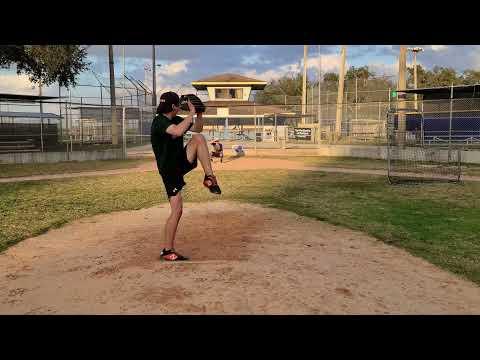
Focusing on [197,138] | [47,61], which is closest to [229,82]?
[47,61]

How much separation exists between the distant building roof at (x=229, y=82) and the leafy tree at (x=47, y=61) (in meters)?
28.3

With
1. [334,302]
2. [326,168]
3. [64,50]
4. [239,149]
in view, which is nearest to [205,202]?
[334,302]

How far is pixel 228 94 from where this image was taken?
Answer: 180 ft

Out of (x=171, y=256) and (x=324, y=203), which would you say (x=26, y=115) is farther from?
(x=171, y=256)

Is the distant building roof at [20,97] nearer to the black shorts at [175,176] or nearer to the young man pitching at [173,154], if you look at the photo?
the young man pitching at [173,154]

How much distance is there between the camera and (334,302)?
389 centimetres

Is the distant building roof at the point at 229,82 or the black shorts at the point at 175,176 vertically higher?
the distant building roof at the point at 229,82

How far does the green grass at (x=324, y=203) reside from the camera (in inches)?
258

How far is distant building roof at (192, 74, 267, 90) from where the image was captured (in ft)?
175

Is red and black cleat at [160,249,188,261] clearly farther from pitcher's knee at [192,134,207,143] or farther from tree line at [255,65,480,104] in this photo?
tree line at [255,65,480,104]

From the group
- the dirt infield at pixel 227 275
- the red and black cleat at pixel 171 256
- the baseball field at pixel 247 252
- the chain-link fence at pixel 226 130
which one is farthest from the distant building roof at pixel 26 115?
the red and black cleat at pixel 171 256
